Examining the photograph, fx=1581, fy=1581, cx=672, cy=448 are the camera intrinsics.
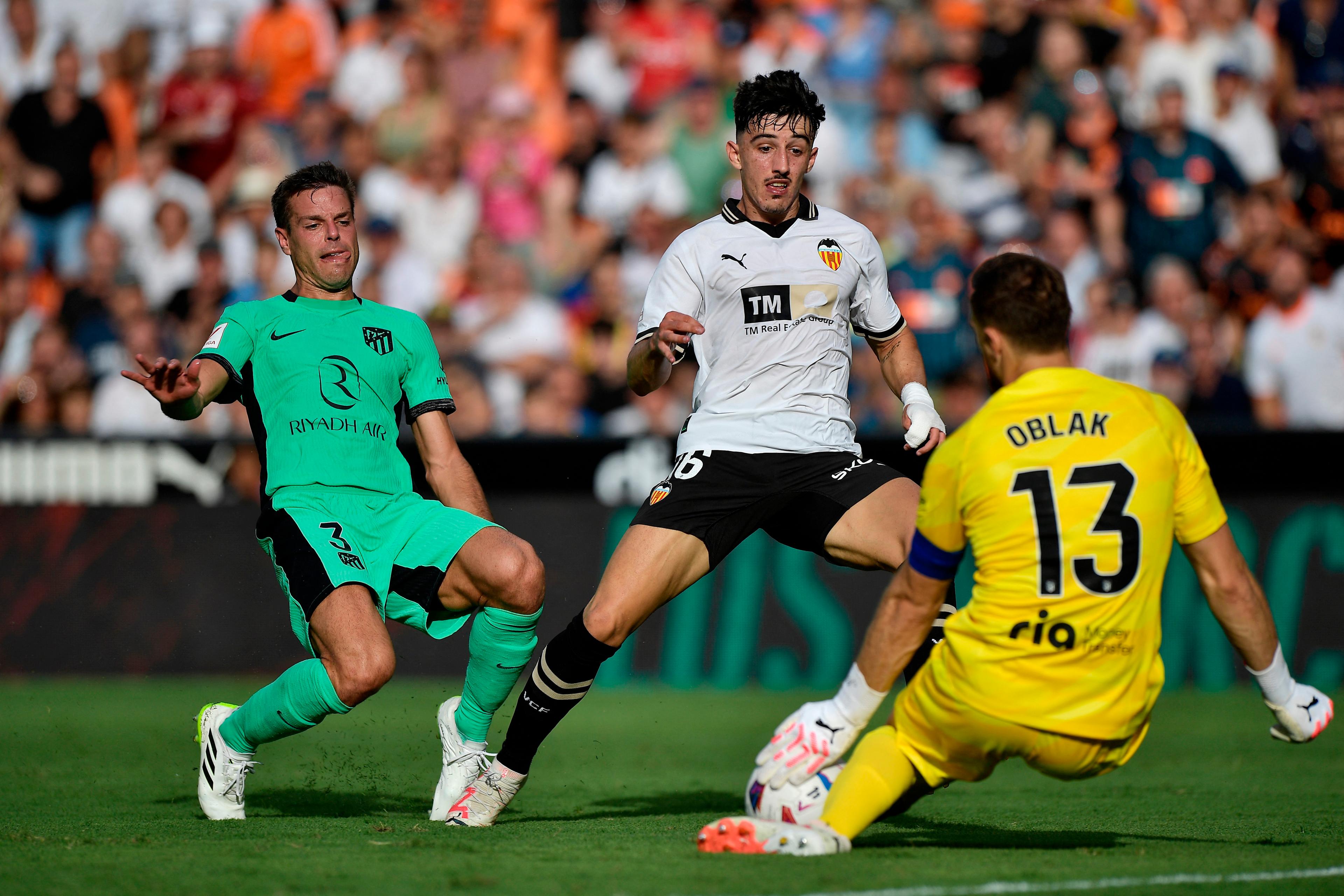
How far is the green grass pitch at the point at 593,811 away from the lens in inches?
176

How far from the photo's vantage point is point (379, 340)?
629 cm

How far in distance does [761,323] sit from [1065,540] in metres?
2.03

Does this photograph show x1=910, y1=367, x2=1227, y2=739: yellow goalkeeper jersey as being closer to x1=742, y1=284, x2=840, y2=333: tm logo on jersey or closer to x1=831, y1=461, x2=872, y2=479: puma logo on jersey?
x1=831, y1=461, x2=872, y2=479: puma logo on jersey

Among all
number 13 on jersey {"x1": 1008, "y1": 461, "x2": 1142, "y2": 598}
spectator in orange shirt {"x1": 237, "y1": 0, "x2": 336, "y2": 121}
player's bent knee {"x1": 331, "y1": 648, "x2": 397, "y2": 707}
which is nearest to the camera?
number 13 on jersey {"x1": 1008, "y1": 461, "x2": 1142, "y2": 598}

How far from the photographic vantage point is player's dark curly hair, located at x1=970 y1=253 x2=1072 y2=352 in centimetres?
457

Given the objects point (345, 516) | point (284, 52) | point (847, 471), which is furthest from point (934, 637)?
point (284, 52)

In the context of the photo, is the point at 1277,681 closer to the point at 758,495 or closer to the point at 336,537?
the point at 758,495

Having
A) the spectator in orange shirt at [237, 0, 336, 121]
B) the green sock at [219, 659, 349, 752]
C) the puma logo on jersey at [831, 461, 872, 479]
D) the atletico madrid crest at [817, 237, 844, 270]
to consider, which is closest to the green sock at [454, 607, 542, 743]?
the green sock at [219, 659, 349, 752]

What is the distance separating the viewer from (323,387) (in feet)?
20.0

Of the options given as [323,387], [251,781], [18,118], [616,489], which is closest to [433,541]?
[323,387]

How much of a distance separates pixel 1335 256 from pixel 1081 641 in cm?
935

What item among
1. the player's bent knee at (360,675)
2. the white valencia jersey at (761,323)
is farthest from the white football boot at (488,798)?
the white valencia jersey at (761,323)

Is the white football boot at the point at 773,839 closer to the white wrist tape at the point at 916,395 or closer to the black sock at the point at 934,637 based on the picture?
the black sock at the point at 934,637

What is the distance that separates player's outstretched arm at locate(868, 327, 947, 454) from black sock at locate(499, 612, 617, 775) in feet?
4.61
